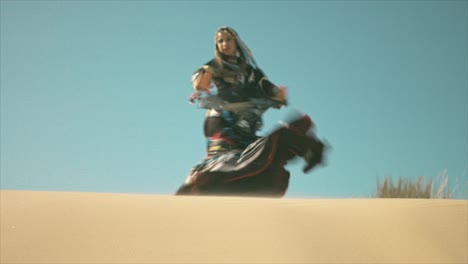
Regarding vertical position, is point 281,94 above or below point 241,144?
above

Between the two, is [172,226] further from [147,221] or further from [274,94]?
[274,94]

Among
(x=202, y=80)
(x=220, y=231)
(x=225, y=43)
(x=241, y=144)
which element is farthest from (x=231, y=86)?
(x=220, y=231)

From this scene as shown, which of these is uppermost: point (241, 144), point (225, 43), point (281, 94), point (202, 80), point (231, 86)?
point (225, 43)

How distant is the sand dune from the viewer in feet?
8.96

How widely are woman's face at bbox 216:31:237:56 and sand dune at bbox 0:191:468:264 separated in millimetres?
3572

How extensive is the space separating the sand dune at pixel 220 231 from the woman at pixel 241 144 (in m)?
2.69

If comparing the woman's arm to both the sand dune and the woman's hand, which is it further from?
the sand dune

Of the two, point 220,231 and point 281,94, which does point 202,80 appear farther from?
point 220,231

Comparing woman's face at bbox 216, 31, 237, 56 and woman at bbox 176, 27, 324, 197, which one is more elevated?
woman's face at bbox 216, 31, 237, 56

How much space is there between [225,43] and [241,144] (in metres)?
1.37

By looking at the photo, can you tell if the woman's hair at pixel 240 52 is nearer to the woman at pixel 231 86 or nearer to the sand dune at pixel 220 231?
the woman at pixel 231 86

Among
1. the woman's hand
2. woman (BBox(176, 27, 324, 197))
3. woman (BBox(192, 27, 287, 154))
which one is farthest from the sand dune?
the woman's hand

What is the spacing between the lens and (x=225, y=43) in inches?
277

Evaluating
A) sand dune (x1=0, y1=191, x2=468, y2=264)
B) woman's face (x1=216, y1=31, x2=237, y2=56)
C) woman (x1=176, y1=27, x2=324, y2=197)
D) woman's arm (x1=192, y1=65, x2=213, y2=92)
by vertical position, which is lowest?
sand dune (x1=0, y1=191, x2=468, y2=264)
